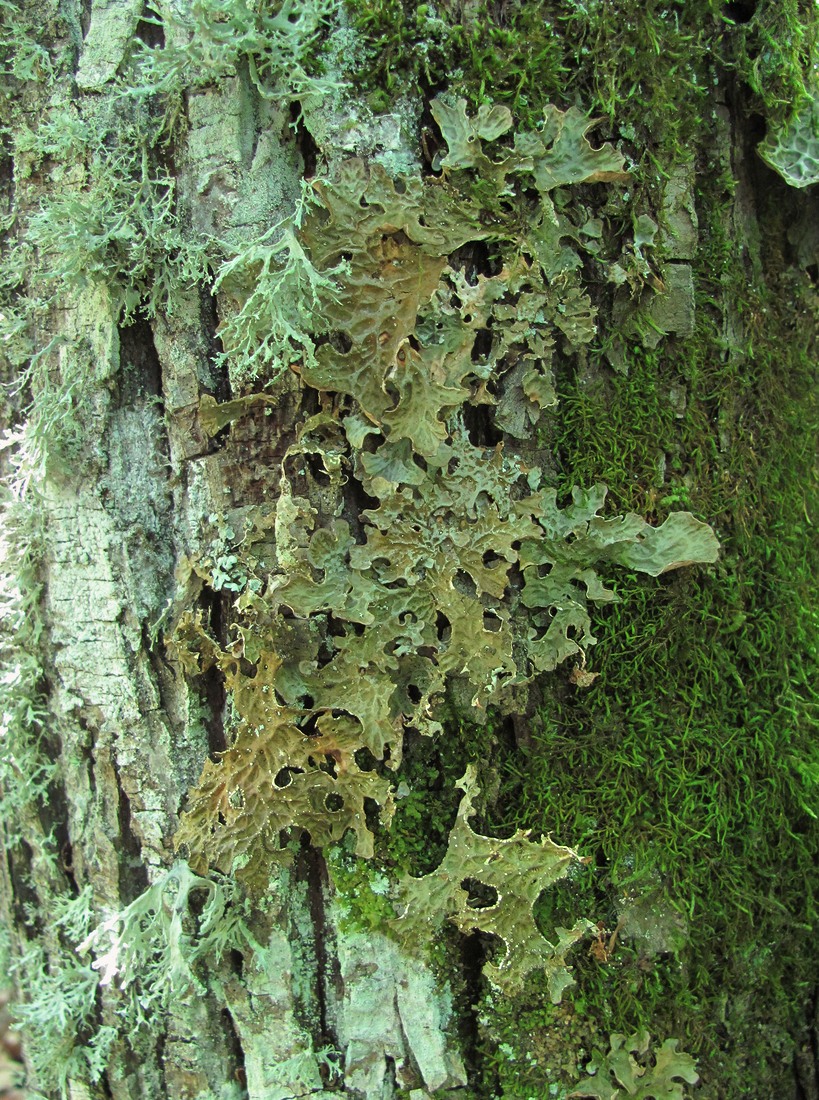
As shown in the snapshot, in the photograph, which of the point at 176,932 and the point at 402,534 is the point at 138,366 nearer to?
the point at 402,534

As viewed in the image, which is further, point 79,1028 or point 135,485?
point 79,1028

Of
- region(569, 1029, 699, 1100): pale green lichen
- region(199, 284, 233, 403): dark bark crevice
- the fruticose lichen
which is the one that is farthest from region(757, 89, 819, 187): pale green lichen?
region(569, 1029, 699, 1100): pale green lichen

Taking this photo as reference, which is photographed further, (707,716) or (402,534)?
(707,716)

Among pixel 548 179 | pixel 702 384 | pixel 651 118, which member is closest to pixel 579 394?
pixel 702 384

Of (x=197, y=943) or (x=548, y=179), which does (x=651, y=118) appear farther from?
(x=197, y=943)

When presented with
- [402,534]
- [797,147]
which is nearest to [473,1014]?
[402,534]

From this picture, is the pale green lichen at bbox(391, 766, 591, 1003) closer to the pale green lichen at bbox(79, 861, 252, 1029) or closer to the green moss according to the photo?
the green moss

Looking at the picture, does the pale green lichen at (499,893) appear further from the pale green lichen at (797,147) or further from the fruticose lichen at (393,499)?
the pale green lichen at (797,147)

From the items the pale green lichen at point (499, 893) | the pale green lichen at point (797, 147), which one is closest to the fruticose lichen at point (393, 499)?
the pale green lichen at point (499, 893)
